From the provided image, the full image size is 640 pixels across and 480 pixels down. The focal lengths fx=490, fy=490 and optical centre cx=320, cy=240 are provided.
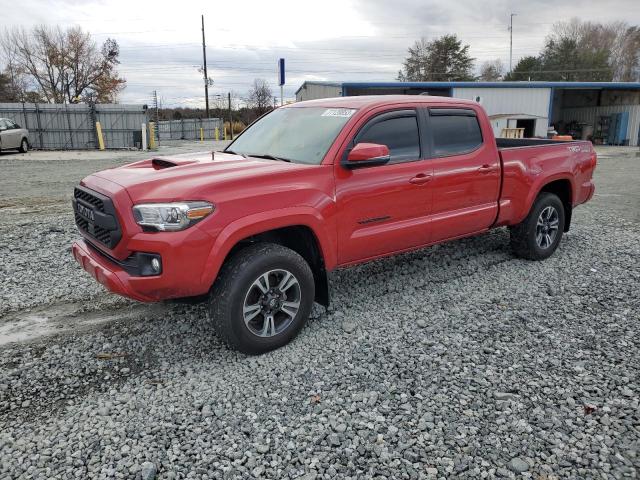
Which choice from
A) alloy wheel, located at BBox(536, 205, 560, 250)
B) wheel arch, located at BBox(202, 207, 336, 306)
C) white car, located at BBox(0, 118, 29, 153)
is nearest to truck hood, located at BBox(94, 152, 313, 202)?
wheel arch, located at BBox(202, 207, 336, 306)

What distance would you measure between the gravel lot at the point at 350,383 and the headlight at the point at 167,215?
3.52 ft

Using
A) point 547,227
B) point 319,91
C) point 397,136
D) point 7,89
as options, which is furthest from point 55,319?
point 7,89

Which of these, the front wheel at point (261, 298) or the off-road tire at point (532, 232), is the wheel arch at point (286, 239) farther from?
the off-road tire at point (532, 232)

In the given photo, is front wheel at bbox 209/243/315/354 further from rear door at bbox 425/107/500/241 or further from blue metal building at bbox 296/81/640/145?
blue metal building at bbox 296/81/640/145

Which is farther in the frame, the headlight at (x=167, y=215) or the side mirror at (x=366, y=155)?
the side mirror at (x=366, y=155)

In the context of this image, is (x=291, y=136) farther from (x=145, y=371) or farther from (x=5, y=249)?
(x=5, y=249)

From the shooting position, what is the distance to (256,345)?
362 centimetres

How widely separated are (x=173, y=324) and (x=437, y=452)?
2.49m

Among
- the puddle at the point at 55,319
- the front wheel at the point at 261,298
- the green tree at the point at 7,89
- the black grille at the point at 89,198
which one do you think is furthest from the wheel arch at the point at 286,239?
the green tree at the point at 7,89

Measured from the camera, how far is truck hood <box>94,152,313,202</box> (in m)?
3.29

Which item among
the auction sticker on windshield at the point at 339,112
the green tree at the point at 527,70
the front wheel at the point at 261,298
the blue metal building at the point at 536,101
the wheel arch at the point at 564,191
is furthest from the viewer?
the green tree at the point at 527,70

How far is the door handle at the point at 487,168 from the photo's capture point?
16.4 ft

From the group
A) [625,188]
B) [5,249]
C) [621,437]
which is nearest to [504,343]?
[621,437]

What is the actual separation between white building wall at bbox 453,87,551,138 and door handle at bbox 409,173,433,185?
27053 mm
